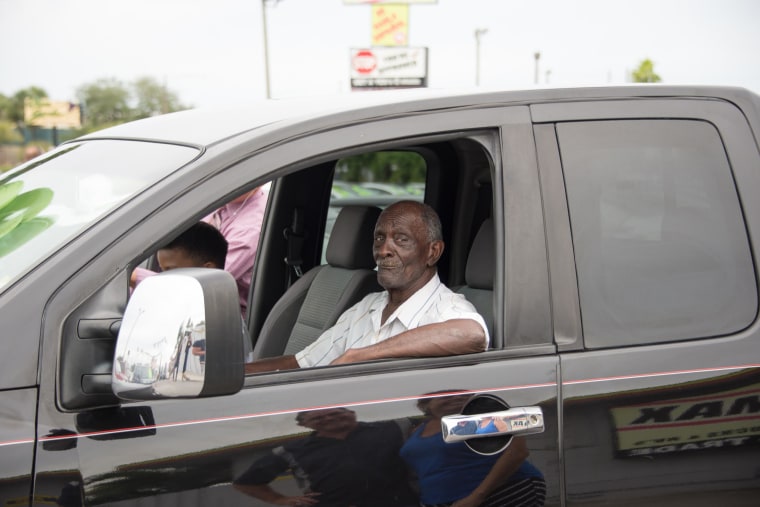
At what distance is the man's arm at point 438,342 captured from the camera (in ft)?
7.04

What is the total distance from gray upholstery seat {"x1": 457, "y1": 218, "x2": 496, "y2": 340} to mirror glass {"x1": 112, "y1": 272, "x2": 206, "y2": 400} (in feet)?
4.25

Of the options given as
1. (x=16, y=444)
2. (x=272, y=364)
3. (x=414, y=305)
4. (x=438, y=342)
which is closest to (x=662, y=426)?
(x=438, y=342)

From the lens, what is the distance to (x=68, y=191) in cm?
222

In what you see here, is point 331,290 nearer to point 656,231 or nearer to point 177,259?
point 177,259

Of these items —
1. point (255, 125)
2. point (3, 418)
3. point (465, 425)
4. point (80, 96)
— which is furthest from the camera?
point (80, 96)

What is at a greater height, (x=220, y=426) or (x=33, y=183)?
(x=33, y=183)

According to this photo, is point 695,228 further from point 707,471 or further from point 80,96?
point 80,96

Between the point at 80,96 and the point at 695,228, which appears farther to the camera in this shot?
the point at 80,96

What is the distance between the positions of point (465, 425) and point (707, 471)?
0.66 meters

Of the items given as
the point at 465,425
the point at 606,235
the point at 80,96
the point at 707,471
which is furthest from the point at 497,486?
the point at 80,96

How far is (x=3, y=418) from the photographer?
169 centimetres

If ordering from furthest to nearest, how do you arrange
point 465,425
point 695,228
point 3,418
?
point 695,228
point 465,425
point 3,418

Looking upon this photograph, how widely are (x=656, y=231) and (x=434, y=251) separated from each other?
92 cm

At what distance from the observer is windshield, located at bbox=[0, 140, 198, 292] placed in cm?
193
